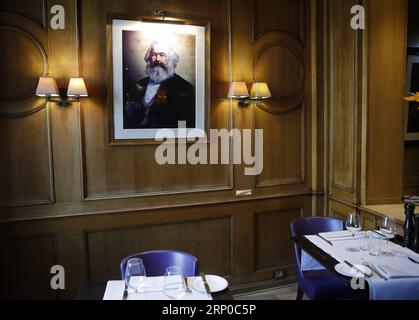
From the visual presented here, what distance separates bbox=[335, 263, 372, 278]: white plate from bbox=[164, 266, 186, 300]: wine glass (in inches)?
35.8

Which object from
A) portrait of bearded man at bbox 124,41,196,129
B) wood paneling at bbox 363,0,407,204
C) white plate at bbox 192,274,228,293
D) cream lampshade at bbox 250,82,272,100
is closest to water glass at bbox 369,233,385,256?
wood paneling at bbox 363,0,407,204

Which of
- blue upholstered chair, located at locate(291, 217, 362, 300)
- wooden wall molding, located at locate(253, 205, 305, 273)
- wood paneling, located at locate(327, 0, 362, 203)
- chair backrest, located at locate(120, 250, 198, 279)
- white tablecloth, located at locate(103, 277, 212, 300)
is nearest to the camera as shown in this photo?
white tablecloth, located at locate(103, 277, 212, 300)

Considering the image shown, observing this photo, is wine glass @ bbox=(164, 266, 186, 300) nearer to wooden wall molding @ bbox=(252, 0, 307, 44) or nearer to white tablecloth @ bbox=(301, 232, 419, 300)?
white tablecloth @ bbox=(301, 232, 419, 300)

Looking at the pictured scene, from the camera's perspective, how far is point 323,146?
12.8ft

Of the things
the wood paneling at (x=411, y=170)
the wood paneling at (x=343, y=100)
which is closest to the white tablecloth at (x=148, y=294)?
the wood paneling at (x=343, y=100)

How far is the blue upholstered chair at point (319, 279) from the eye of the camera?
2.69 metres

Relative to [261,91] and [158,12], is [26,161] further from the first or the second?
[261,91]

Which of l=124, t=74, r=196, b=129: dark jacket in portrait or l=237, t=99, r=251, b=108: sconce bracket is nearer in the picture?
l=124, t=74, r=196, b=129: dark jacket in portrait

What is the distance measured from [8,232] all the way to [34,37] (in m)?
1.57

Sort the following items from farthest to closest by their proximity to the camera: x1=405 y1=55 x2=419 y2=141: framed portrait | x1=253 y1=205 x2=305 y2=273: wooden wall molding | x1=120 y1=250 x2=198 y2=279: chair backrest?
x1=405 y1=55 x2=419 y2=141: framed portrait, x1=253 y1=205 x2=305 y2=273: wooden wall molding, x1=120 y1=250 x2=198 y2=279: chair backrest

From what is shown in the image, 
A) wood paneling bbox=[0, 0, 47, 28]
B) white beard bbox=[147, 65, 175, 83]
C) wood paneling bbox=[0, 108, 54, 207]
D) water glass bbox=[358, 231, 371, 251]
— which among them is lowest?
water glass bbox=[358, 231, 371, 251]

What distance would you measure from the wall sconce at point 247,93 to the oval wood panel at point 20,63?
1.60 m

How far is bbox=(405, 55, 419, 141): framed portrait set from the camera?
3872mm

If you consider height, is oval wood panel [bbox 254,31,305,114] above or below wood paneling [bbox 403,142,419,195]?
above
